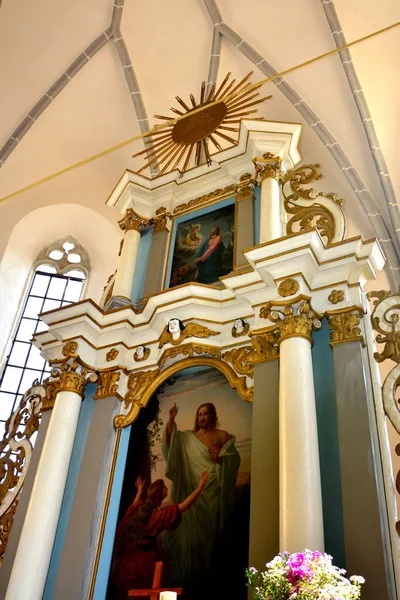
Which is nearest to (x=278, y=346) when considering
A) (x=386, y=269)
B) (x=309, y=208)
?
(x=309, y=208)

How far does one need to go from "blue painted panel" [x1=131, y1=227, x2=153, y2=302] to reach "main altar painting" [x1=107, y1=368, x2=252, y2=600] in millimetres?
1890

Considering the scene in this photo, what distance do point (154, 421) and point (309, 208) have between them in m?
3.15

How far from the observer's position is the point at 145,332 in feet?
25.5

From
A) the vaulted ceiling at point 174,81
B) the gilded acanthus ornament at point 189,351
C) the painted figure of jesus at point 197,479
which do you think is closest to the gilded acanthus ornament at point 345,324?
the gilded acanthus ornament at point 189,351

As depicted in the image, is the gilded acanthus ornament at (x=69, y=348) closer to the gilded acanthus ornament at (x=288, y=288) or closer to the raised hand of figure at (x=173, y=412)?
the raised hand of figure at (x=173, y=412)

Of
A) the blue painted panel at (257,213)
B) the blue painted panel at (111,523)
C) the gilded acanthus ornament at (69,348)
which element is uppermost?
the blue painted panel at (257,213)

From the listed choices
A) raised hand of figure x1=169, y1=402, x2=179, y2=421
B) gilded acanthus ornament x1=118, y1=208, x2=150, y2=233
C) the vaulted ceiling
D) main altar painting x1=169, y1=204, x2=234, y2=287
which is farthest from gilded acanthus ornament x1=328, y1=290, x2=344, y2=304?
the vaulted ceiling

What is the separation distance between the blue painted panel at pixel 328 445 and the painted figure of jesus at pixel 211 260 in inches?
81.5

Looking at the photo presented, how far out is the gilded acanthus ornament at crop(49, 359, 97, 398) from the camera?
732cm

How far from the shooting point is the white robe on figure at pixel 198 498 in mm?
5605

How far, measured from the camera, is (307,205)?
7805 millimetres

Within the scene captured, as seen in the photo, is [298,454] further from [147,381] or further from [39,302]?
[39,302]

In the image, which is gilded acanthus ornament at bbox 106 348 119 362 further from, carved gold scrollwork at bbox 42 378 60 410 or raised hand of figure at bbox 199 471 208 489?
raised hand of figure at bbox 199 471 208 489

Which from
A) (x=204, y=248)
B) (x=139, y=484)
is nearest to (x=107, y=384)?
(x=139, y=484)
